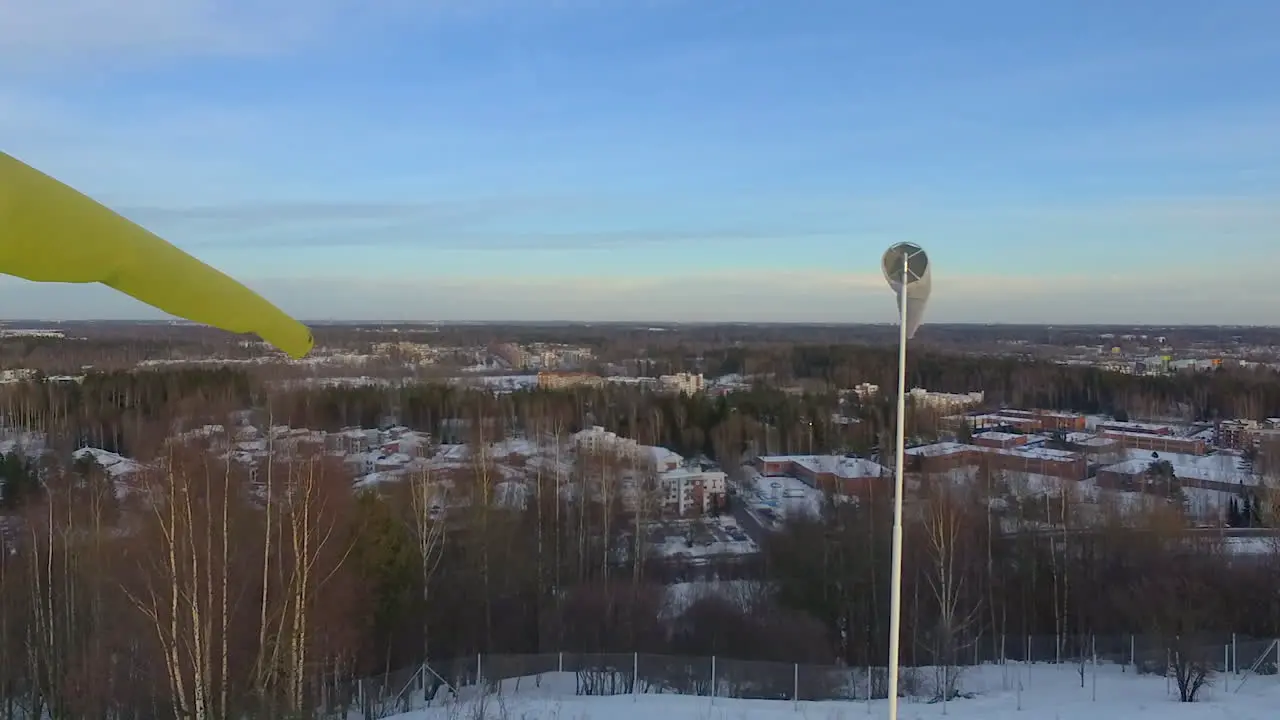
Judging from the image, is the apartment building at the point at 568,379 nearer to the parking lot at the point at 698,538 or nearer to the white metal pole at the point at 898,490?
the parking lot at the point at 698,538

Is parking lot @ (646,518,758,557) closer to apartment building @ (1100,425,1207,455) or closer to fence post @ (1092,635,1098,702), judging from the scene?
fence post @ (1092,635,1098,702)

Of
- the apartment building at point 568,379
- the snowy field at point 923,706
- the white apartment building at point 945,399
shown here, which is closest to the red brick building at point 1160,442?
the white apartment building at point 945,399

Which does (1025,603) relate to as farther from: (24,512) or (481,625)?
(24,512)

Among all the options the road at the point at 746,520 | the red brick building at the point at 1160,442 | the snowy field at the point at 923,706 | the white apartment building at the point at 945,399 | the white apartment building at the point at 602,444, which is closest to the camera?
the snowy field at the point at 923,706

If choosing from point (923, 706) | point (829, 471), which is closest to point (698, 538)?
point (829, 471)

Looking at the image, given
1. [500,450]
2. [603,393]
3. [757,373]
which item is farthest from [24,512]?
[757,373]

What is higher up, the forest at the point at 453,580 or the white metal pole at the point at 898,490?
the white metal pole at the point at 898,490

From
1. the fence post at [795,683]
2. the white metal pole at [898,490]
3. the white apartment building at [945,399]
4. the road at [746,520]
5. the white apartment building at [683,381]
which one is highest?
the white metal pole at [898,490]
